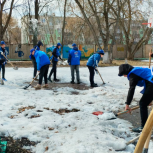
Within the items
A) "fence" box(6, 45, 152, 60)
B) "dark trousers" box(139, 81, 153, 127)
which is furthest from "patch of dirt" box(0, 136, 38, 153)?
"fence" box(6, 45, 152, 60)

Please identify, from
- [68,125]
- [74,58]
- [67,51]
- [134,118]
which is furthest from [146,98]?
[67,51]

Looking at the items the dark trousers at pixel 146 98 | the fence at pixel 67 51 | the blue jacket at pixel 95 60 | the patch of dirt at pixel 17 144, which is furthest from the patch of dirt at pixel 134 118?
the fence at pixel 67 51

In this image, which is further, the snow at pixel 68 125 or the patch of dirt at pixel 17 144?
the snow at pixel 68 125

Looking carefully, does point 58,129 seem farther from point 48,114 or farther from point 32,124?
point 48,114

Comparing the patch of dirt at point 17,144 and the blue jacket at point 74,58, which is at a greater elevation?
the blue jacket at point 74,58

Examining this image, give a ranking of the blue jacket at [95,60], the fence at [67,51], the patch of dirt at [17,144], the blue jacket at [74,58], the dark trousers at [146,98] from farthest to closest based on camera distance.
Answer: the fence at [67,51], the blue jacket at [74,58], the blue jacket at [95,60], the dark trousers at [146,98], the patch of dirt at [17,144]

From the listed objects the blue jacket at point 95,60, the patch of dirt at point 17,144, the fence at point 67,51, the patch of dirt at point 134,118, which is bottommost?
the patch of dirt at point 134,118

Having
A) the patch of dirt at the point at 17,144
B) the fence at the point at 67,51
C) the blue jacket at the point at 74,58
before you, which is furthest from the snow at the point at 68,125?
the fence at the point at 67,51

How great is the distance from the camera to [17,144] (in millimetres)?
3176

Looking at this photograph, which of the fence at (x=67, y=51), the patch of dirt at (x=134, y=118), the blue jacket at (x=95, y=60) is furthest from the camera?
the fence at (x=67, y=51)

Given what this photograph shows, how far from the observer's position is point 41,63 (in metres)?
7.59

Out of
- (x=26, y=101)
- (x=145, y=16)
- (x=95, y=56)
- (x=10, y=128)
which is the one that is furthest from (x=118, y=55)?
(x=10, y=128)

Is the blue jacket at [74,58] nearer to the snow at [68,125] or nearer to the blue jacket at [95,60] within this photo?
the blue jacket at [95,60]

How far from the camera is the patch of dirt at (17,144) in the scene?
2979 mm
